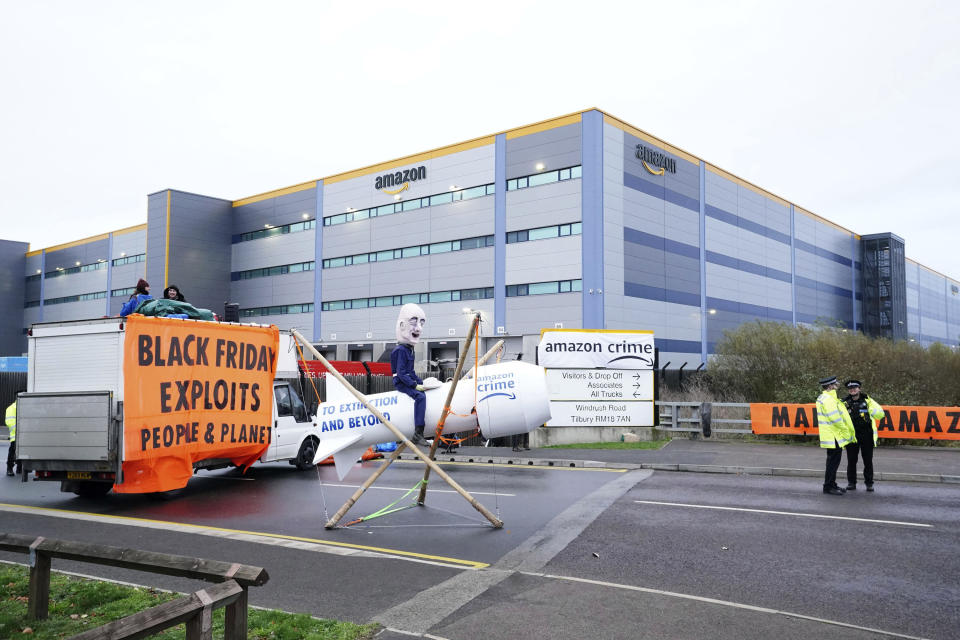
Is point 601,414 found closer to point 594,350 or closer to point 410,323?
point 594,350

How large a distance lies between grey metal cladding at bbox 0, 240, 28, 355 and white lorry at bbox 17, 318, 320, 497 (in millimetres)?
70890

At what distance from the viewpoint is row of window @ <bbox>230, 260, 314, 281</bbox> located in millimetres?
49312

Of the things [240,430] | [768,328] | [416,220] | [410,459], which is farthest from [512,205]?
[240,430]

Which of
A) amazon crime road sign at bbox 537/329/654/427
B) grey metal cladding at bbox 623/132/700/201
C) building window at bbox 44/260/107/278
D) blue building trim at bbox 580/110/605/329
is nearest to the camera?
amazon crime road sign at bbox 537/329/654/427

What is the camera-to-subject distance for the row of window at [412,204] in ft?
135

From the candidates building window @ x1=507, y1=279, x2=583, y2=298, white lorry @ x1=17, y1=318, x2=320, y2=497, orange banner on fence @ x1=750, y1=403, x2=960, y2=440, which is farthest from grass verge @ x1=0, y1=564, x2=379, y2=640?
building window @ x1=507, y1=279, x2=583, y2=298

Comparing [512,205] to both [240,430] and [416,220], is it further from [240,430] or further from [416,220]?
[240,430]

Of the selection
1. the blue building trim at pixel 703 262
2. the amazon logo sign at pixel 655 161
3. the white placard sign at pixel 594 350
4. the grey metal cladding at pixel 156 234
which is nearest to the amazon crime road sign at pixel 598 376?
the white placard sign at pixel 594 350

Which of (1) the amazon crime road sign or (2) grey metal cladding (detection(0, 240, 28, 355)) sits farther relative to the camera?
(2) grey metal cladding (detection(0, 240, 28, 355))

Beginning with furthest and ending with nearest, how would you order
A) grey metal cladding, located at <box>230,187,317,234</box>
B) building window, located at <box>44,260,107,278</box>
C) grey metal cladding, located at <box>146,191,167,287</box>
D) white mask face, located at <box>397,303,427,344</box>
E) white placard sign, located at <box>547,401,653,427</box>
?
building window, located at <box>44,260,107,278</box>, grey metal cladding, located at <box>146,191,167,287</box>, grey metal cladding, located at <box>230,187,317,234</box>, white placard sign, located at <box>547,401,653,427</box>, white mask face, located at <box>397,303,427,344</box>

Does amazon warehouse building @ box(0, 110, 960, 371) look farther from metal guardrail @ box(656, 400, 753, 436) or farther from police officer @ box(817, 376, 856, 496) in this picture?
police officer @ box(817, 376, 856, 496)

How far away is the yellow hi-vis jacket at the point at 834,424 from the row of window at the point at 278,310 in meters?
41.7

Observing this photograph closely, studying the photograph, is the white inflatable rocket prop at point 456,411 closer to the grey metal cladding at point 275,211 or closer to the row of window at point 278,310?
the row of window at point 278,310

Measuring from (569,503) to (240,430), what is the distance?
558cm
